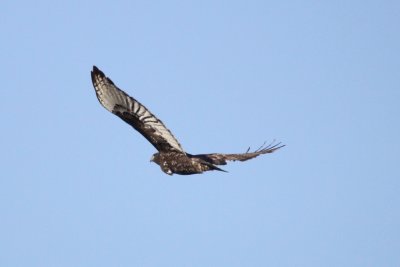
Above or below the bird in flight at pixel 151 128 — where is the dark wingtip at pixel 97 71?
above

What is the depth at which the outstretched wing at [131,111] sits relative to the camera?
1989 centimetres

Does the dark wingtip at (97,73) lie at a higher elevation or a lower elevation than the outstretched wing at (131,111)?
higher

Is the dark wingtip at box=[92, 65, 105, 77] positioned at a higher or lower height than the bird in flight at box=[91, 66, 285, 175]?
higher

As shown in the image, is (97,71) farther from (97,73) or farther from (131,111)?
(131,111)

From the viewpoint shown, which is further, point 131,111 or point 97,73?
point 131,111

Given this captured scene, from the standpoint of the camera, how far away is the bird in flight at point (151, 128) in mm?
19922

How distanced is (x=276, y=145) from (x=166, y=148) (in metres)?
4.12

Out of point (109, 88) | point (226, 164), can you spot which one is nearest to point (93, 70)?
point (109, 88)

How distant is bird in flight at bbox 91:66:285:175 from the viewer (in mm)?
19922

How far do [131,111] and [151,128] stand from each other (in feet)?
1.84

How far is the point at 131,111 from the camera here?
20188mm

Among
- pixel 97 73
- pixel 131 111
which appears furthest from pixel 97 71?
pixel 131 111

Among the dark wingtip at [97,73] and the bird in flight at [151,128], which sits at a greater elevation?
the dark wingtip at [97,73]

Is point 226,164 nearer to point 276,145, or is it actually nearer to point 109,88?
point 276,145
